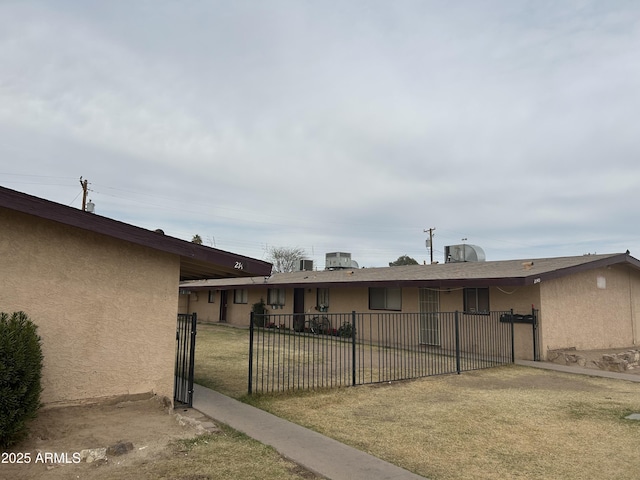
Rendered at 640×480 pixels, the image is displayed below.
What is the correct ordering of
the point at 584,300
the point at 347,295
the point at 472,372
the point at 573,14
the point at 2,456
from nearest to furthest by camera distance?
the point at 2,456 → the point at 573,14 → the point at 472,372 → the point at 584,300 → the point at 347,295

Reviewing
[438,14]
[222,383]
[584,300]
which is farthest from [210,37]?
[584,300]

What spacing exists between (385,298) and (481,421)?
1230 cm

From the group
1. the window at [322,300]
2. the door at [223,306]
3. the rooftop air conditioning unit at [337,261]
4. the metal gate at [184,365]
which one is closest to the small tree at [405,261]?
the rooftop air conditioning unit at [337,261]

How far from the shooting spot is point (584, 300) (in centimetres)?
1542

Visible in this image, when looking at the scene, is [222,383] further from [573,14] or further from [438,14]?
[573,14]

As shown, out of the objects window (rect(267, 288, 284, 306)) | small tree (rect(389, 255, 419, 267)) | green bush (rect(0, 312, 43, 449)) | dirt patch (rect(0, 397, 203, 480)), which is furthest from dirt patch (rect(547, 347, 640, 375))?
small tree (rect(389, 255, 419, 267))

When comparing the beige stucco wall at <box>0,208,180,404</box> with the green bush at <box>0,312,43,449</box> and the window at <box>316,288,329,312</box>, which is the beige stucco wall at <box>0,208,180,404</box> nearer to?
the green bush at <box>0,312,43,449</box>

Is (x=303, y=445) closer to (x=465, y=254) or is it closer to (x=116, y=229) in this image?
(x=116, y=229)

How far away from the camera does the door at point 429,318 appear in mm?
16422

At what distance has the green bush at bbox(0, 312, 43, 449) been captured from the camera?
4.36 metres

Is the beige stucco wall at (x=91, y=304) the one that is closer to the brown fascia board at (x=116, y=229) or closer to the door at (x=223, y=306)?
the brown fascia board at (x=116, y=229)

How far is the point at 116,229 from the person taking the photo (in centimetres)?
595

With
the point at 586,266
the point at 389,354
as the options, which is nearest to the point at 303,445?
the point at 389,354

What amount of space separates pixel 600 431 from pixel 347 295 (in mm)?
14696
